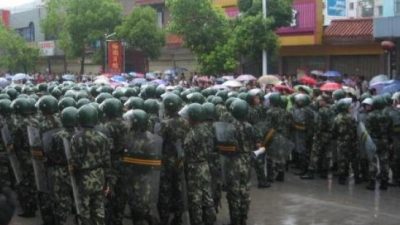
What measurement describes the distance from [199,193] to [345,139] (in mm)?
4586

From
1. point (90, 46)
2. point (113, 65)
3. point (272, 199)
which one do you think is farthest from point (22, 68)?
point (272, 199)

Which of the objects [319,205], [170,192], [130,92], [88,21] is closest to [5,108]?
[170,192]

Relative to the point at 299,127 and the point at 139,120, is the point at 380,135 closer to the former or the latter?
the point at 299,127

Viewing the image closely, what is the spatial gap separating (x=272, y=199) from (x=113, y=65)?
20.9m

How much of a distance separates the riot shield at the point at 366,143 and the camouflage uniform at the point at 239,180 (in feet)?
11.1

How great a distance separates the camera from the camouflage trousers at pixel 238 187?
8.53 metres

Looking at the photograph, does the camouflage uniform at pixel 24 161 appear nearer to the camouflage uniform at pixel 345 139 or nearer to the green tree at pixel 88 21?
the camouflage uniform at pixel 345 139

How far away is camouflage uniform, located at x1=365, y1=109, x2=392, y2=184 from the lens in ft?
37.0

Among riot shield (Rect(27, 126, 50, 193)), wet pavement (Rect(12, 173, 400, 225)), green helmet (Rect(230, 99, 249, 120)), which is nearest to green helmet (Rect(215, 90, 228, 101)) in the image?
wet pavement (Rect(12, 173, 400, 225))

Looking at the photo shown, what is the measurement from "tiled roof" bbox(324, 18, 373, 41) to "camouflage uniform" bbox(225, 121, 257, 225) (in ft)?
57.5

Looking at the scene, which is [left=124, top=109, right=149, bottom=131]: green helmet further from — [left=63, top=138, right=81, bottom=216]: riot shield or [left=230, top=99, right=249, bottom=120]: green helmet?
[left=230, top=99, right=249, bottom=120]: green helmet

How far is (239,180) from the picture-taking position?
336 inches

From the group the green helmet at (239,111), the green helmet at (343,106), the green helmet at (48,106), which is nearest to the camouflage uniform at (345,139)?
the green helmet at (343,106)

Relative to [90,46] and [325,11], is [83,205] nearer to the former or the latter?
[325,11]
